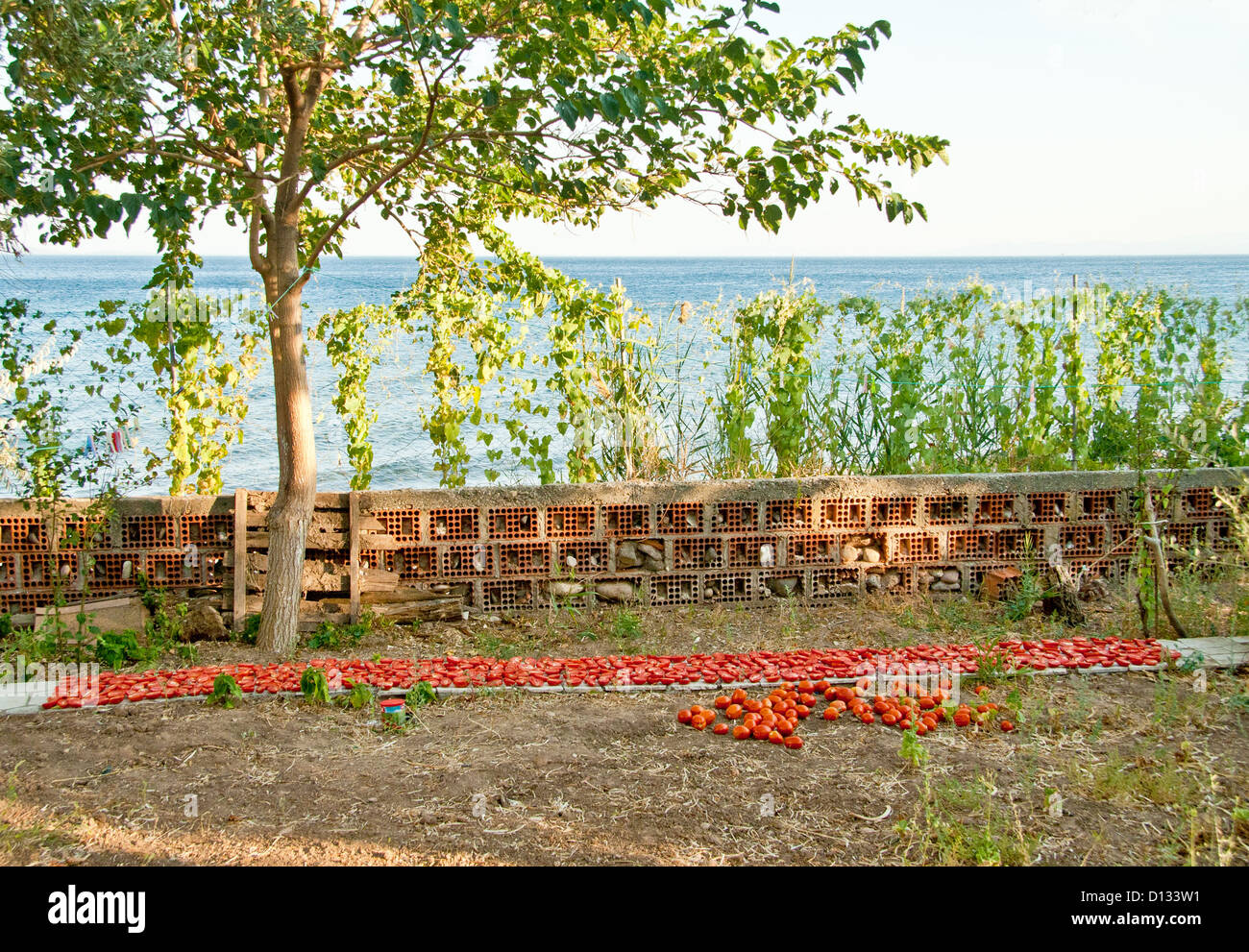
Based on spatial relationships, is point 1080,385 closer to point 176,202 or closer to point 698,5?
point 698,5

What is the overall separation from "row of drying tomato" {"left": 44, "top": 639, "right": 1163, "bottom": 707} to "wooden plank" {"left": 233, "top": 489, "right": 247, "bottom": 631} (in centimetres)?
77

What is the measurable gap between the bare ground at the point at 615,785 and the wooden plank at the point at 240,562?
56.3 inches

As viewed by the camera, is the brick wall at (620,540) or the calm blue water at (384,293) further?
the calm blue water at (384,293)

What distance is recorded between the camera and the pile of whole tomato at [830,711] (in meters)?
3.65

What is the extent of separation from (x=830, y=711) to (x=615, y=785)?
39.1 inches

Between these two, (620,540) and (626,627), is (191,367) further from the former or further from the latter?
(626,627)

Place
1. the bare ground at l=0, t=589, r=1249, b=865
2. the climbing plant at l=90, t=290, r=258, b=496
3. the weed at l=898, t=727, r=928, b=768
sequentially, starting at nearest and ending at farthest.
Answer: the bare ground at l=0, t=589, r=1249, b=865
the weed at l=898, t=727, r=928, b=768
the climbing plant at l=90, t=290, r=258, b=496

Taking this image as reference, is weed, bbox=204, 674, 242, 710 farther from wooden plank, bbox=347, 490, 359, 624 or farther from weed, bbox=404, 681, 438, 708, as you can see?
wooden plank, bbox=347, 490, 359, 624

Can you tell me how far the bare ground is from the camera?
2.81 metres

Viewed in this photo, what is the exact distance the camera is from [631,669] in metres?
4.42

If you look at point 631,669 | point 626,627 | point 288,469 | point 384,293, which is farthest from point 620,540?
point 384,293

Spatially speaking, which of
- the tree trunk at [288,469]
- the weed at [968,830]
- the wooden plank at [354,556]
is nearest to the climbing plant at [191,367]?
the tree trunk at [288,469]

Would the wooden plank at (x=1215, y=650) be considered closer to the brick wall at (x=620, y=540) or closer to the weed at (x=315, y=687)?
the brick wall at (x=620, y=540)

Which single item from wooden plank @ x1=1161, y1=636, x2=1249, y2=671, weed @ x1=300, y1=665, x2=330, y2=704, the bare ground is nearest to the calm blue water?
weed @ x1=300, y1=665, x2=330, y2=704
